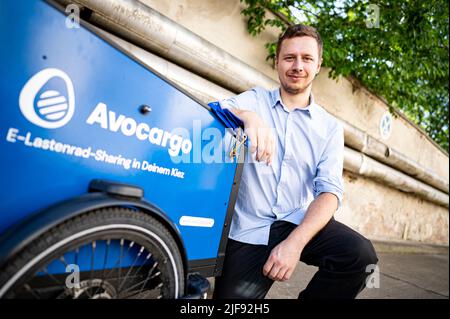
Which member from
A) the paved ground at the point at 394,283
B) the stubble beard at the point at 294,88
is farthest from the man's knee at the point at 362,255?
the stubble beard at the point at 294,88

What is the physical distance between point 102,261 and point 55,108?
1.25 feet

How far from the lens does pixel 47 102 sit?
651 mm

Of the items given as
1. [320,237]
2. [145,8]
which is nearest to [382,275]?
[320,237]

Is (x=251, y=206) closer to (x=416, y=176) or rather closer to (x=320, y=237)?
(x=320, y=237)

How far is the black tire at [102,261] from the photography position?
606 mm

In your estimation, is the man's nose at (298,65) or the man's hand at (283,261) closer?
the man's hand at (283,261)

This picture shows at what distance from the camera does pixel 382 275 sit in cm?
296

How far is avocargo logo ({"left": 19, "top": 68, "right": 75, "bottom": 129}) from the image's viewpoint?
628mm

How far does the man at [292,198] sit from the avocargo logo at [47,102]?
65 cm

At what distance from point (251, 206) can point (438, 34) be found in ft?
12.0

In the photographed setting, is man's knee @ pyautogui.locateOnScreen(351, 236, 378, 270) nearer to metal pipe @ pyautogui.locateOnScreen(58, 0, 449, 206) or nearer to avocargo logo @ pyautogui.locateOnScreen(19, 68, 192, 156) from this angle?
avocargo logo @ pyautogui.locateOnScreen(19, 68, 192, 156)

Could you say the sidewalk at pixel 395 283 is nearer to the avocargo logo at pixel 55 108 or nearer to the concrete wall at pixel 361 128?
the concrete wall at pixel 361 128

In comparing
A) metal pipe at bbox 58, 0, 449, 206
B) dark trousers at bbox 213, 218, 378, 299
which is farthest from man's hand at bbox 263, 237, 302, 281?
metal pipe at bbox 58, 0, 449, 206

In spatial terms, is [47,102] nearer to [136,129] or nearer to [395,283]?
[136,129]
